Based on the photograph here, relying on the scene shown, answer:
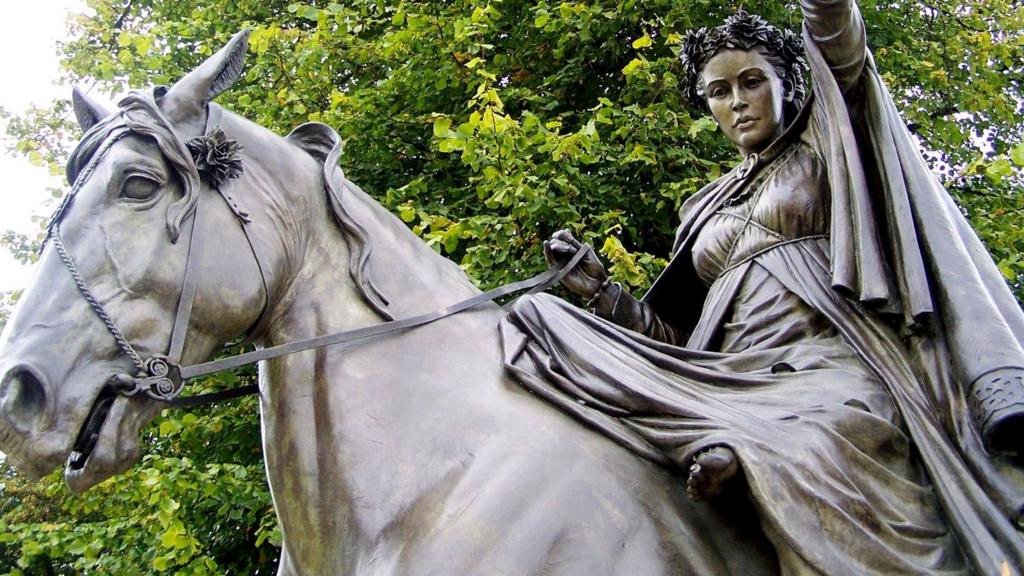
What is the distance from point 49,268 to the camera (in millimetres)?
2828

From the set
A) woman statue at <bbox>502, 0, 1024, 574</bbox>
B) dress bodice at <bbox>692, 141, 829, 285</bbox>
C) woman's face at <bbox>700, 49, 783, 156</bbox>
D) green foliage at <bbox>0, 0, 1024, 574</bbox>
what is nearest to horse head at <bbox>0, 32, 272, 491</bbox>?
woman statue at <bbox>502, 0, 1024, 574</bbox>

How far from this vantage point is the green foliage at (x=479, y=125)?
7.79 meters

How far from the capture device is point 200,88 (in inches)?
128

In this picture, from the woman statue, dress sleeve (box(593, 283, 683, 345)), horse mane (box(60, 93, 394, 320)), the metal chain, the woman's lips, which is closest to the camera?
the metal chain

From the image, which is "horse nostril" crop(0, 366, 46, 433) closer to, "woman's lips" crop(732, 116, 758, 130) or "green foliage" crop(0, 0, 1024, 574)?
"woman's lips" crop(732, 116, 758, 130)

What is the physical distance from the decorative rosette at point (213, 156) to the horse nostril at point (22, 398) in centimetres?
72

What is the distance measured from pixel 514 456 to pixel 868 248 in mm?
1302

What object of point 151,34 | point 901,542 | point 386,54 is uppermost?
point 151,34

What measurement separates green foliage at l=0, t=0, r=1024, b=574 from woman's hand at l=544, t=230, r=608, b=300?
335 centimetres

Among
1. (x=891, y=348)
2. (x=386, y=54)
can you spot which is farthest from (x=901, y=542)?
(x=386, y=54)

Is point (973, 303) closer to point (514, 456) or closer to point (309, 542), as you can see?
point (514, 456)

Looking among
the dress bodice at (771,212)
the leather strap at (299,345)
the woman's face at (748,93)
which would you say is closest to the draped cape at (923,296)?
the dress bodice at (771,212)

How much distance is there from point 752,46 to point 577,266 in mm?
998

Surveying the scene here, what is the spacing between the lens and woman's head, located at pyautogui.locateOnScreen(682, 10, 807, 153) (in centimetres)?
396
